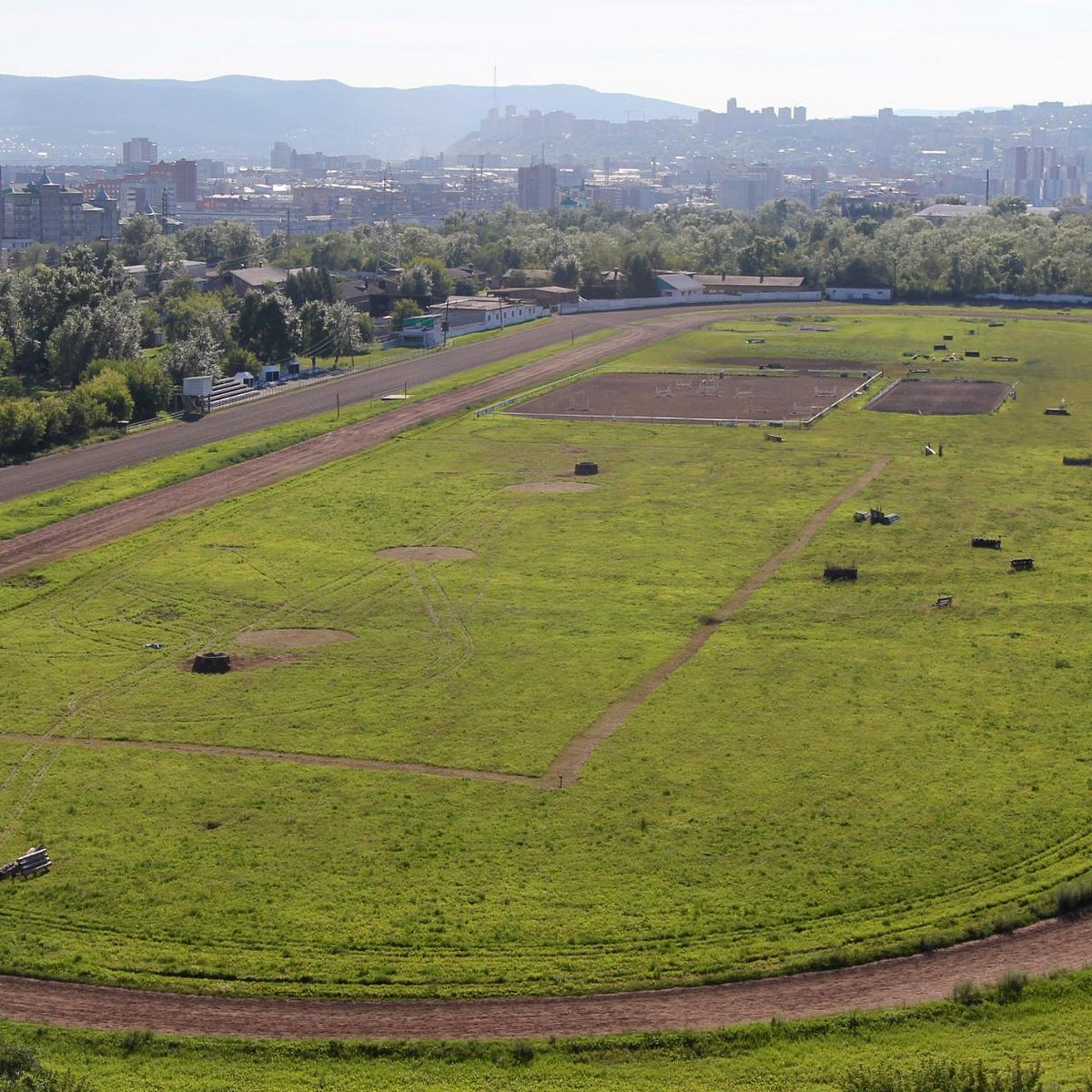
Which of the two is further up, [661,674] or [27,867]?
[661,674]

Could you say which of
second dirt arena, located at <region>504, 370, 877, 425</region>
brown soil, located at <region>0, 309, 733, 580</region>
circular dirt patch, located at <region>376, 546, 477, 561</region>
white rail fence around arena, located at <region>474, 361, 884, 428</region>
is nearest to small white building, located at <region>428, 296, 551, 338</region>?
brown soil, located at <region>0, 309, 733, 580</region>

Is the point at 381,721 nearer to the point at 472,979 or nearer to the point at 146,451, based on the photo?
the point at 472,979

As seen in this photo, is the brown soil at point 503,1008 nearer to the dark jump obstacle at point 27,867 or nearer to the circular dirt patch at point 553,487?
the dark jump obstacle at point 27,867

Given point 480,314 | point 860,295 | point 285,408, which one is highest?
point 480,314

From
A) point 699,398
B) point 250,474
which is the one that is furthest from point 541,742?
point 699,398

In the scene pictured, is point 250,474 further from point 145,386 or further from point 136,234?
point 136,234

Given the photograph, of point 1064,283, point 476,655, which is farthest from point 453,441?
point 1064,283

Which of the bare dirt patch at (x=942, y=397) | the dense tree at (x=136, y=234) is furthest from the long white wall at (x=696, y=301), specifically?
the dense tree at (x=136, y=234)

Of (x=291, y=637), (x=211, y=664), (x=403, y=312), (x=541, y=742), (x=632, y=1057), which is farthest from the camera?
(x=403, y=312)
